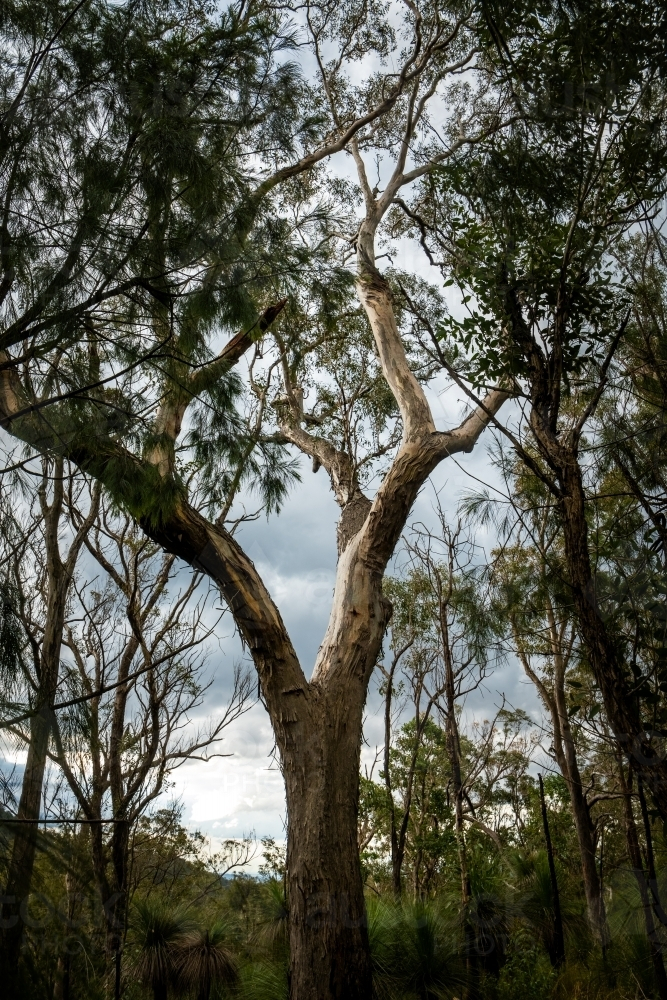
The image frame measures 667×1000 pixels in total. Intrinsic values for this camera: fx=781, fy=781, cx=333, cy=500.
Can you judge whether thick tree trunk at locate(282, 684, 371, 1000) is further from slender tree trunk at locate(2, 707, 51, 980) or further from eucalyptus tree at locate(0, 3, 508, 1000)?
slender tree trunk at locate(2, 707, 51, 980)

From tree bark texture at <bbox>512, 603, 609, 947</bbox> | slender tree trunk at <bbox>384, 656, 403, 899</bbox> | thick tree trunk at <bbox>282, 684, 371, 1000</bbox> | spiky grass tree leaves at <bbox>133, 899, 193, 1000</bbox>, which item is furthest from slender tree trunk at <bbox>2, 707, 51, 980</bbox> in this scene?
slender tree trunk at <bbox>384, 656, 403, 899</bbox>

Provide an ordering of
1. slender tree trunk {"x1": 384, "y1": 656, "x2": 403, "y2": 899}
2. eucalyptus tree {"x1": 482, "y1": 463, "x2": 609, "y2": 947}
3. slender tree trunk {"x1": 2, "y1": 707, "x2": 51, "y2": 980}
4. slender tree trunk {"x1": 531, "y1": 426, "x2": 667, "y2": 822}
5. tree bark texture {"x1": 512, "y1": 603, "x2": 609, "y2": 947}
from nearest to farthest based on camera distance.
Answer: slender tree trunk {"x1": 2, "y1": 707, "x2": 51, "y2": 980} < slender tree trunk {"x1": 531, "y1": 426, "x2": 667, "y2": 822} < eucalyptus tree {"x1": 482, "y1": 463, "x2": 609, "y2": 947} < tree bark texture {"x1": 512, "y1": 603, "x2": 609, "y2": 947} < slender tree trunk {"x1": 384, "y1": 656, "x2": 403, "y2": 899}

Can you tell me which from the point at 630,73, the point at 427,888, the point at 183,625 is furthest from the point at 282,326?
the point at 427,888

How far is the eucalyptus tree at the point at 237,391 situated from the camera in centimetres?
252

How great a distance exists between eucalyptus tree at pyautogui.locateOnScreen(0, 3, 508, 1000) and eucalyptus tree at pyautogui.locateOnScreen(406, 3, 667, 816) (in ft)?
0.72

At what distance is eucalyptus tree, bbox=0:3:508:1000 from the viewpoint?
252 centimetres

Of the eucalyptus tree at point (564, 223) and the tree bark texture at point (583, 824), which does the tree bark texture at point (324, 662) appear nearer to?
the eucalyptus tree at point (564, 223)

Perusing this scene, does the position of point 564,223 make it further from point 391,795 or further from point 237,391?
point 391,795

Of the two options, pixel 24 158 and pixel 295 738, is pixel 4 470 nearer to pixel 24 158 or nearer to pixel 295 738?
pixel 24 158

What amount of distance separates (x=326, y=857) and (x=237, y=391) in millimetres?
2421

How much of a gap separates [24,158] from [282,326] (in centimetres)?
485

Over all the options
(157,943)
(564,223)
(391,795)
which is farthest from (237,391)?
(391,795)

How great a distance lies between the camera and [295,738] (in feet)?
14.2

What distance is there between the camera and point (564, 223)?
3.40 m
